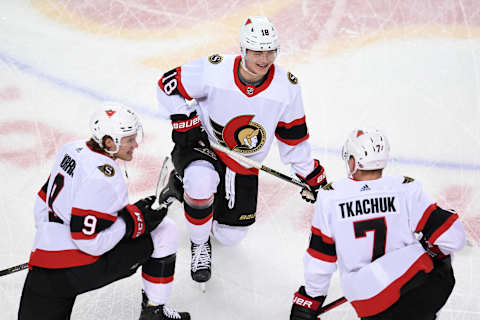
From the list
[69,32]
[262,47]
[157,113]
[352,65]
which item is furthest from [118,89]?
[262,47]

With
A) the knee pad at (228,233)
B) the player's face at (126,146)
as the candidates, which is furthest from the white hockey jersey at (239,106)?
the player's face at (126,146)

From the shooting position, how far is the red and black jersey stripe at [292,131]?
279 centimetres

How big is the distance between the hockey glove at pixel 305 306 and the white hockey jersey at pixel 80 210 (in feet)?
2.28

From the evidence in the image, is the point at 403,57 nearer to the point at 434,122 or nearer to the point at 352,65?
the point at 352,65

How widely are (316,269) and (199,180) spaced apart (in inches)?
30.0

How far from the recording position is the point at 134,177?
358 centimetres

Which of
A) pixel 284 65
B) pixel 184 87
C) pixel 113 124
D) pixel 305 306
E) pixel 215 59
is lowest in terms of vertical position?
pixel 305 306

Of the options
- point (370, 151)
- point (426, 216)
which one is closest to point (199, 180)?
point (370, 151)

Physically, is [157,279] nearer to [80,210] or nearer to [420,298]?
[80,210]

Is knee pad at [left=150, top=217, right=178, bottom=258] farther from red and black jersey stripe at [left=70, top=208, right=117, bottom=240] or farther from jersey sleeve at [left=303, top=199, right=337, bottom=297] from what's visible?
jersey sleeve at [left=303, top=199, right=337, bottom=297]

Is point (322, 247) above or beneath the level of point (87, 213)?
beneath

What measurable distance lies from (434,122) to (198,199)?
1.95m

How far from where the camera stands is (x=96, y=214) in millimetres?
2139

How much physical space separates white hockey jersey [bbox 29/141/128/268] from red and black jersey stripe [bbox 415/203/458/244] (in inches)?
42.1
